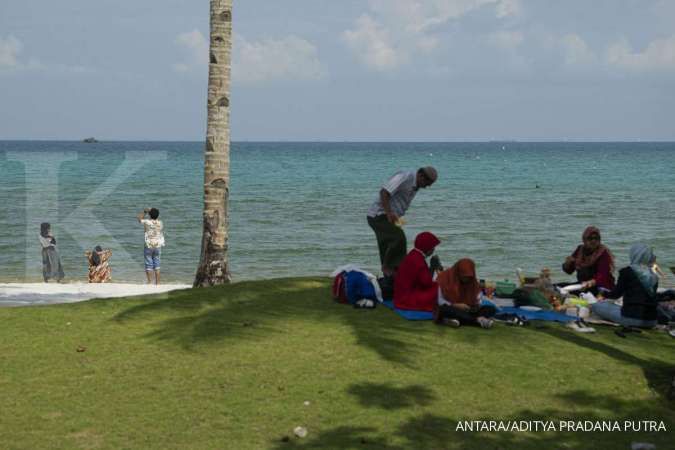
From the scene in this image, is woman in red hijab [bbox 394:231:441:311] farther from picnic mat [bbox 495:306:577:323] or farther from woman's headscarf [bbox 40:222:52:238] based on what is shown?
woman's headscarf [bbox 40:222:52:238]

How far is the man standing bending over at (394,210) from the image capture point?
36.9ft

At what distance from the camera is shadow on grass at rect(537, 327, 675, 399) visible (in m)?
8.24

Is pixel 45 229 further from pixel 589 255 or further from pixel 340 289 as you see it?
pixel 589 255

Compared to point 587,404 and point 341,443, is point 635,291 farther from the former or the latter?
point 341,443

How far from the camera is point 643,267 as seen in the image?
10.3 meters

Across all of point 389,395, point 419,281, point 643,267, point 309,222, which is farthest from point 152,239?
point 309,222

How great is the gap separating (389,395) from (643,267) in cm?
447

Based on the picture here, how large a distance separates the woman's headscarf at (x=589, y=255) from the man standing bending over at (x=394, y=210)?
294 cm

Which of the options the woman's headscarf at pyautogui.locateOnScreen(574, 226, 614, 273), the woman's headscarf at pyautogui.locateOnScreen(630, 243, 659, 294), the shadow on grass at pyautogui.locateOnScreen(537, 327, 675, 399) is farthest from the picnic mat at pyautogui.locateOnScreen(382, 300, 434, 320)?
the woman's headscarf at pyautogui.locateOnScreen(574, 226, 614, 273)

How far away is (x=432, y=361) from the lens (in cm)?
855

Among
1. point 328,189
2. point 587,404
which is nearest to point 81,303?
point 587,404

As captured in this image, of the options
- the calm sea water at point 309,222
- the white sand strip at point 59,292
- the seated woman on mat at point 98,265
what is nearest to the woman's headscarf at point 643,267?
the white sand strip at point 59,292

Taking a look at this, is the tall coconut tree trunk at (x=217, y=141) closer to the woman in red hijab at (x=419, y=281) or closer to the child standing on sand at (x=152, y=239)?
the woman in red hijab at (x=419, y=281)

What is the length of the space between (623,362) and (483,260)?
56.6 ft
